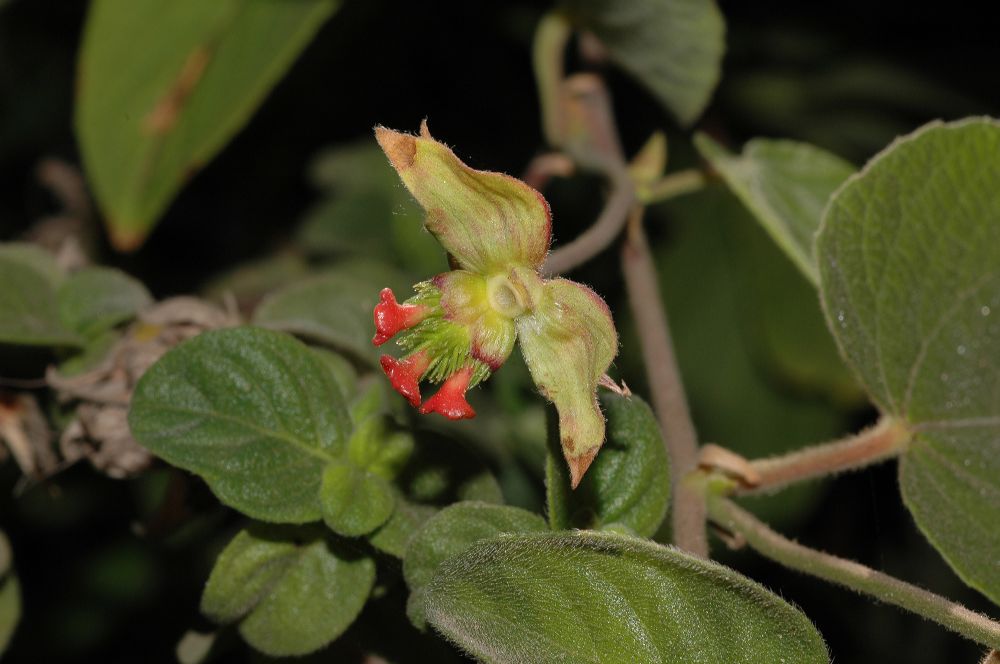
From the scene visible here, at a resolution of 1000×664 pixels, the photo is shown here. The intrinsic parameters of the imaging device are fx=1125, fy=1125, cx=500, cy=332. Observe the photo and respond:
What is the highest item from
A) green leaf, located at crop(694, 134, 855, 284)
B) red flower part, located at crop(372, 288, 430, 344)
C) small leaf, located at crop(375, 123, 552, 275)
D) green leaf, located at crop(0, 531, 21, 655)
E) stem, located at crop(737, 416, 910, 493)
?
small leaf, located at crop(375, 123, 552, 275)

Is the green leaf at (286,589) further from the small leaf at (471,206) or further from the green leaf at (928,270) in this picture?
the green leaf at (928,270)

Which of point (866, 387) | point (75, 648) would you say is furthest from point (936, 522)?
point (75, 648)

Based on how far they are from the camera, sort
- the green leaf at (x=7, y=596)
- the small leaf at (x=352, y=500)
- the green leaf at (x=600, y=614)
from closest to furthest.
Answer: the green leaf at (x=600, y=614)
the small leaf at (x=352, y=500)
the green leaf at (x=7, y=596)

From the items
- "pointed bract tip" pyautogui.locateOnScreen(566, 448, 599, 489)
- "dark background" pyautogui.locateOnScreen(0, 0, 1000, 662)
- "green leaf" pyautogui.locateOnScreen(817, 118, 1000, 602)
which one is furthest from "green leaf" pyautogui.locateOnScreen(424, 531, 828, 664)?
"dark background" pyautogui.locateOnScreen(0, 0, 1000, 662)

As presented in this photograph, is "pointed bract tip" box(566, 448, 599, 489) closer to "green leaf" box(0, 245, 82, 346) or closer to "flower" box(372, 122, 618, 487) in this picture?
"flower" box(372, 122, 618, 487)

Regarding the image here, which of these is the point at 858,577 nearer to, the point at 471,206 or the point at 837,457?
the point at 837,457

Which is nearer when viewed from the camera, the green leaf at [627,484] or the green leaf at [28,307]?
the green leaf at [627,484]

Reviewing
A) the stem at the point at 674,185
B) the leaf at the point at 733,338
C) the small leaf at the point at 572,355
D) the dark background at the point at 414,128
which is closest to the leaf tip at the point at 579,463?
the small leaf at the point at 572,355
